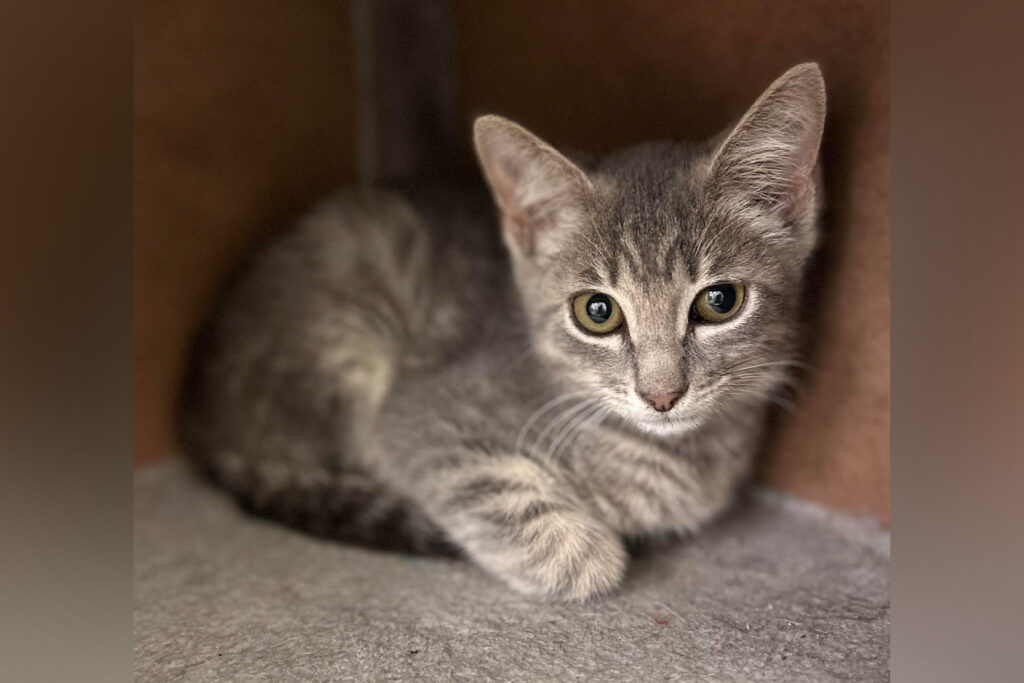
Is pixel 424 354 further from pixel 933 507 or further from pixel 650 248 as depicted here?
pixel 933 507

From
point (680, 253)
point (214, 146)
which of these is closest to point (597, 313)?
point (680, 253)

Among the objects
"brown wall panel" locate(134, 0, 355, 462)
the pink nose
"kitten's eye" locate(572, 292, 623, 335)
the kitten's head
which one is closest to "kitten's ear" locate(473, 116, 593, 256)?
the kitten's head

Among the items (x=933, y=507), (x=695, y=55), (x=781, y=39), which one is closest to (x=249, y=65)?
(x=695, y=55)

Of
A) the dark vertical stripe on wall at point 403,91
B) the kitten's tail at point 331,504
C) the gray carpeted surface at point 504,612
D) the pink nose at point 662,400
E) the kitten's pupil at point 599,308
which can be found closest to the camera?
the gray carpeted surface at point 504,612

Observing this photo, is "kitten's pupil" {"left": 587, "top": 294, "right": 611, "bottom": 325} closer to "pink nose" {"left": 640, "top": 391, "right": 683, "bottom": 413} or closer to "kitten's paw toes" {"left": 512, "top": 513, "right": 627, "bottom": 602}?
"pink nose" {"left": 640, "top": 391, "right": 683, "bottom": 413}

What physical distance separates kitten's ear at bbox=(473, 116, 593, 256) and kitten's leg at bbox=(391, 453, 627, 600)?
15.8 inches

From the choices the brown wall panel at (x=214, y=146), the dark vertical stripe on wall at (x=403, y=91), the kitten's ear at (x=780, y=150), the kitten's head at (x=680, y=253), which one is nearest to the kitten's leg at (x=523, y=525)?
the kitten's head at (x=680, y=253)

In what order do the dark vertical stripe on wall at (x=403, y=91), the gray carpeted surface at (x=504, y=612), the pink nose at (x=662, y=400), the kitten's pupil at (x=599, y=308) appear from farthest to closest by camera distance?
1. the dark vertical stripe on wall at (x=403, y=91)
2. the kitten's pupil at (x=599, y=308)
3. the pink nose at (x=662, y=400)
4. the gray carpeted surface at (x=504, y=612)

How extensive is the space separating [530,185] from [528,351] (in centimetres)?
32

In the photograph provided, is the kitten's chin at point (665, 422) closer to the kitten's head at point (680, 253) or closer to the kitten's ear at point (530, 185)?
the kitten's head at point (680, 253)

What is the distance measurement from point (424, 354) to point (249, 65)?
28.8 inches

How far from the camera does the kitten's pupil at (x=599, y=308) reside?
124cm

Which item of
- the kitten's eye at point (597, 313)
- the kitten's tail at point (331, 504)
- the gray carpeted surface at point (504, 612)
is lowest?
the kitten's tail at point (331, 504)

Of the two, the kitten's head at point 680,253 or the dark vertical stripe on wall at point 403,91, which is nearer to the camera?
the kitten's head at point 680,253
